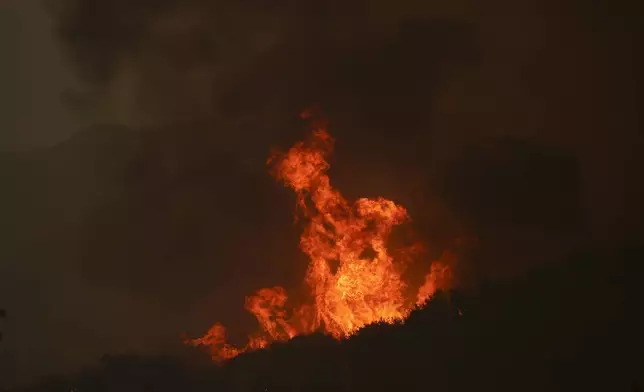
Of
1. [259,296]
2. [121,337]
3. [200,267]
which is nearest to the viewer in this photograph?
[259,296]

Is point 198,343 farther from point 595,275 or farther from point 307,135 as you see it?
point 595,275

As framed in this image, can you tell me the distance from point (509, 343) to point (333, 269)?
12348 millimetres

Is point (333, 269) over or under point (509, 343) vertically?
over

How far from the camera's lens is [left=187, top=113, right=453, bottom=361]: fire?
29812 millimetres

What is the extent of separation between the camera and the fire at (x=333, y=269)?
97.8 feet

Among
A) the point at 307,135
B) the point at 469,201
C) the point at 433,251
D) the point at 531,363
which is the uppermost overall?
the point at 307,135

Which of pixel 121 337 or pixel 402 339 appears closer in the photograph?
pixel 402 339

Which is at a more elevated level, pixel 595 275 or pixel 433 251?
pixel 433 251

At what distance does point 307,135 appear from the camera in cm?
3653

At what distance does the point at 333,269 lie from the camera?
33.2 meters

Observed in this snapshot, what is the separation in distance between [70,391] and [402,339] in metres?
18.6

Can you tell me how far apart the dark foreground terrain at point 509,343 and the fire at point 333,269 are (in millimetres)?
2471

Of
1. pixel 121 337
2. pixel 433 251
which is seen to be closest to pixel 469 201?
pixel 433 251

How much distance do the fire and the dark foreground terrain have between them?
2471 millimetres
